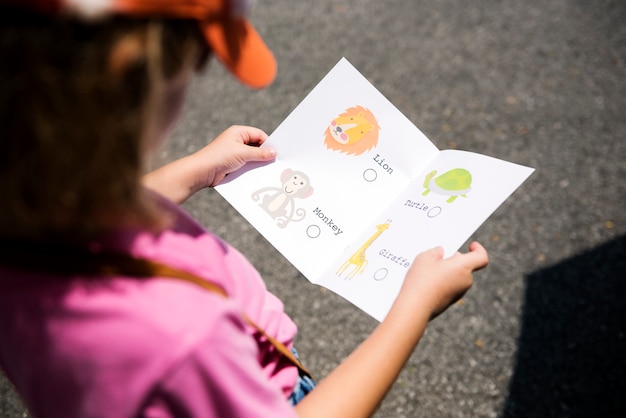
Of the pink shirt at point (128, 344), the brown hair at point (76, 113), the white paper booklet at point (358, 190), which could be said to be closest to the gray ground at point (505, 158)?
the white paper booklet at point (358, 190)

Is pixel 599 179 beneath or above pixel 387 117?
beneath

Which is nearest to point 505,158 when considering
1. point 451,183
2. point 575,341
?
point 575,341

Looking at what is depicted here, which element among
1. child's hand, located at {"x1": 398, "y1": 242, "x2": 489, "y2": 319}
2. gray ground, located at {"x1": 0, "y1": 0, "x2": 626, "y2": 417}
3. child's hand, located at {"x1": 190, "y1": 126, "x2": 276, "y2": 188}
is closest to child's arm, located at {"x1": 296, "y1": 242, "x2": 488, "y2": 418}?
child's hand, located at {"x1": 398, "y1": 242, "x2": 489, "y2": 319}

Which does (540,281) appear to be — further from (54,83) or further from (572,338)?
(54,83)

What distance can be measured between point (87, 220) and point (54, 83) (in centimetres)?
13

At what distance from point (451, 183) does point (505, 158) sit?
1.39m

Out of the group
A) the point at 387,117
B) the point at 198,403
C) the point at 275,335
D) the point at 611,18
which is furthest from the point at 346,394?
the point at 611,18

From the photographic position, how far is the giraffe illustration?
999 mm

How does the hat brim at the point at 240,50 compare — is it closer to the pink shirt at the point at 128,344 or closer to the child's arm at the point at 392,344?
the pink shirt at the point at 128,344

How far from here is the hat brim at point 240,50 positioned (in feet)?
1.79

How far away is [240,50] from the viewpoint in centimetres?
59

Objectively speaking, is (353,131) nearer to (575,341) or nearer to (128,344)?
(128,344)

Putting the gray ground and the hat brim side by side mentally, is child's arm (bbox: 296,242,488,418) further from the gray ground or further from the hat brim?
the gray ground

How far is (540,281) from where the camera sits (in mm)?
1983
